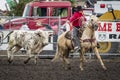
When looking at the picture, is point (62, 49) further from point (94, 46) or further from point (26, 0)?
point (26, 0)

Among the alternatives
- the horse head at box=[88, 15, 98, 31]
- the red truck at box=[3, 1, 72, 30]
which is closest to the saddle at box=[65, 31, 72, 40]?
the horse head at box=[88, 15, 98, 31]

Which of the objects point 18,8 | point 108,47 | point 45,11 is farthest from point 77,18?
point 18,8

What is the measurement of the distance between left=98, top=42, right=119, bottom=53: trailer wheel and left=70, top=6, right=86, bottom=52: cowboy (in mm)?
6156

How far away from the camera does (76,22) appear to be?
22.0 m

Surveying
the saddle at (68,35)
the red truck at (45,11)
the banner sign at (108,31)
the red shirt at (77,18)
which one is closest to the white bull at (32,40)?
the saddle at (68,35)

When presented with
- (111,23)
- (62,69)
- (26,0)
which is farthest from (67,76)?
(26,0)

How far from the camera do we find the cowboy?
21.8 m

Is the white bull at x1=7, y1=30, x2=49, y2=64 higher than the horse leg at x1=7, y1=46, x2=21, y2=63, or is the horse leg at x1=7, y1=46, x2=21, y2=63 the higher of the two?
the white bull at x1=7, y1=30, x2=49, y2=64

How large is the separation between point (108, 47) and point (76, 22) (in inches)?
263

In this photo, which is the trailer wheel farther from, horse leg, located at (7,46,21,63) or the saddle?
the saddle

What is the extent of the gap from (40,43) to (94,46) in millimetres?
4035

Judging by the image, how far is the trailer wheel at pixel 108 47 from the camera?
92.9ft

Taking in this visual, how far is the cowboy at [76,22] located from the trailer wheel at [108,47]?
6.16 metres

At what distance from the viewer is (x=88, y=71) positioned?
67.4 ft
